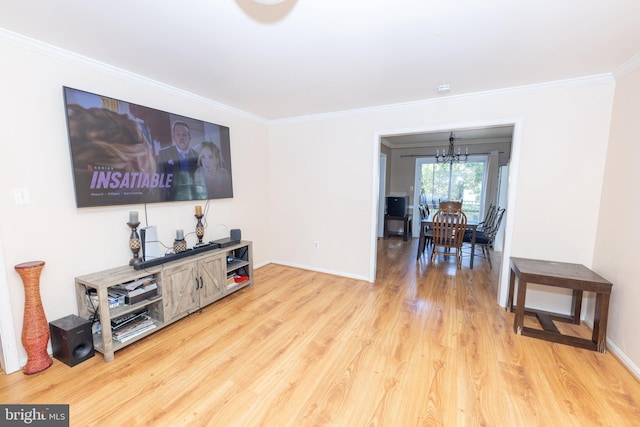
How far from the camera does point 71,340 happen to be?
1914mm

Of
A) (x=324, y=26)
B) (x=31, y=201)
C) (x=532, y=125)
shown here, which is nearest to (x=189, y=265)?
(x=31, y=201)

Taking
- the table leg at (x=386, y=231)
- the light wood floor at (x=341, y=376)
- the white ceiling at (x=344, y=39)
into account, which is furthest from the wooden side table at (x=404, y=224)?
the white ceiling at (x=344, y=39)

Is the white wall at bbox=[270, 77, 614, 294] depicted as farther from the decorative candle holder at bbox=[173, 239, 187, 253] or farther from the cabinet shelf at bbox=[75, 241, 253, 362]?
the decorative candle holder at bbox=[173, 239, 187, 253]

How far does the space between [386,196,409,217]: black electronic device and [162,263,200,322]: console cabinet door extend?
4.90m

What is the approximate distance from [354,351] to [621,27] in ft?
9.61

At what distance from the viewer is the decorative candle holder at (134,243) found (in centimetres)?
235

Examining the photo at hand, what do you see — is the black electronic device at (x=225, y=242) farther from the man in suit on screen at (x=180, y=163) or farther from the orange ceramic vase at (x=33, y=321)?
the orange ceramic vase at (x=33, y=321)

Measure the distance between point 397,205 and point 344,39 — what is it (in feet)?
16.2

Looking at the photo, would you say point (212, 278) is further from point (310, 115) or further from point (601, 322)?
point (601, 322)

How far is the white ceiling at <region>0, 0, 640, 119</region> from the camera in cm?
155

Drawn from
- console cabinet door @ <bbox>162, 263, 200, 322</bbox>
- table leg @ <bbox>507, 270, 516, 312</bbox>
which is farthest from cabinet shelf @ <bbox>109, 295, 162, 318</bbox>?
table leg @ <bbox>507, 270, 516, 312</bbox>

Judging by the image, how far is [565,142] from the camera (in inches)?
102

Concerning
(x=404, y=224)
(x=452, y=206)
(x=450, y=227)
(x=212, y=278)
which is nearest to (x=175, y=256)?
(x=212, y=278)

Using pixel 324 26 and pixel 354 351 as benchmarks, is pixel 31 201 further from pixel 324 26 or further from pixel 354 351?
pixel 354 351
